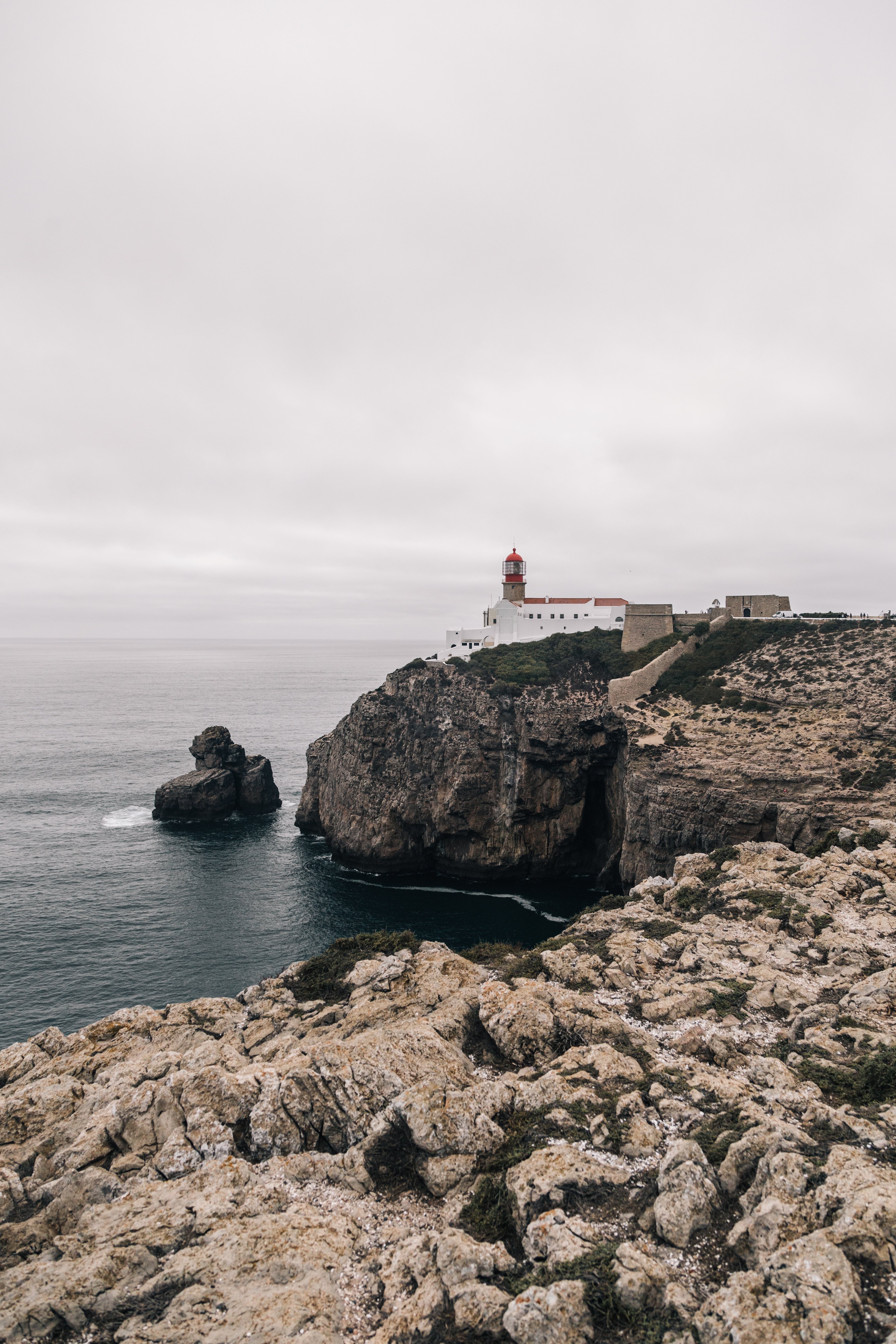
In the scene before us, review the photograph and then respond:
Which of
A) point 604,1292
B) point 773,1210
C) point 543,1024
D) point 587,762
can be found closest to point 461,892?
point 587,762

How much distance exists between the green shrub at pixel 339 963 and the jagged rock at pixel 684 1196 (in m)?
11.4

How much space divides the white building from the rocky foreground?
184ft

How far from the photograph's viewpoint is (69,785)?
7325 cm

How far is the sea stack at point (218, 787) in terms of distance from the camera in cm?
6344

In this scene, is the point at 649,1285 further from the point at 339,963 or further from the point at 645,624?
the point at 645,624

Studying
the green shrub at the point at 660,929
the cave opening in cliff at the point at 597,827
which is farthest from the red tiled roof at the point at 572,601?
the green shrub at the point at 660,929

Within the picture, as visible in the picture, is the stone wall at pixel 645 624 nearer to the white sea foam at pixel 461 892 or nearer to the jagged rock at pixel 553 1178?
the white sea foam at pixel 461 892

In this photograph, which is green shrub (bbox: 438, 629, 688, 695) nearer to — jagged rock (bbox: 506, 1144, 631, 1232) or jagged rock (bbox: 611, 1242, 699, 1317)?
jagged rock (bbox: 506, 1144, 631, 1232)

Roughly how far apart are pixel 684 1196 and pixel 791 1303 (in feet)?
7.22

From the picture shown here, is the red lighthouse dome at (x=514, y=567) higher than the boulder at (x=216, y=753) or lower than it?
higher

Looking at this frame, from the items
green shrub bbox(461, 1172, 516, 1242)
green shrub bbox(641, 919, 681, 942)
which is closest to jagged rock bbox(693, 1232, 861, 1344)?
green shrub bbox(461, 1172, 516, 1242)

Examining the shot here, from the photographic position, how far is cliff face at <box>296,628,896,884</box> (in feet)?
128

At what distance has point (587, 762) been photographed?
5309cm

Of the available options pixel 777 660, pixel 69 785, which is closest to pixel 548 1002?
pixel 777 660
